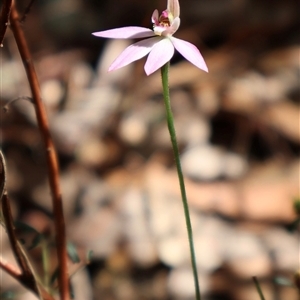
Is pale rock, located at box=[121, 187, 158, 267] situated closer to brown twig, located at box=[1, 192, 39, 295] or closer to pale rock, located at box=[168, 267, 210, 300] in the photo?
pale rock, located at box=[168, 267, 210, 300]

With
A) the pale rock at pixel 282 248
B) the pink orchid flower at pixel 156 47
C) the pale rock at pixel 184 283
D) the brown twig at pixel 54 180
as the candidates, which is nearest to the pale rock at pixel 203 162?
the pale rock at pixel 282 248

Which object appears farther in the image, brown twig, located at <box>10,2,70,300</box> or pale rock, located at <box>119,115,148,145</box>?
pale rock, located at <box>119,115,148,145</box>

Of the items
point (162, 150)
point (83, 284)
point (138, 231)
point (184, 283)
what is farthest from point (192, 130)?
point (83, 284)

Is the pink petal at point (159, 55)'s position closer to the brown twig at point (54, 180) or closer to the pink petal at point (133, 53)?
the pink petal at point (133, 53)

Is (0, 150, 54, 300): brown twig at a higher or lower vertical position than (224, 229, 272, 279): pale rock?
lower

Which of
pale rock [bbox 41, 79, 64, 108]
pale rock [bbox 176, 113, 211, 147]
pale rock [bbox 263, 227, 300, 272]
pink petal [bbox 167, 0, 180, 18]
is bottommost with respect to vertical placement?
pale rock [bbox 263, 227, 300, 272]

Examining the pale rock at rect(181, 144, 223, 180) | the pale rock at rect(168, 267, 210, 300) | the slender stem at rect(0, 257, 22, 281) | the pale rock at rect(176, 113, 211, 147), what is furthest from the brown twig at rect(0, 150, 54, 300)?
the pale rock at rect(176, 113, 211, 147)

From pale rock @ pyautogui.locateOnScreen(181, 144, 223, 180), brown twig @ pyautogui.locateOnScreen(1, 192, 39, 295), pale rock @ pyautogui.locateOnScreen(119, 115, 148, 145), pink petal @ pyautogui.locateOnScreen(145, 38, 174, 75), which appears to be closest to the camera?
pink petal @ pyautogui.locateOnScreen(145, 38, 174, 75)
